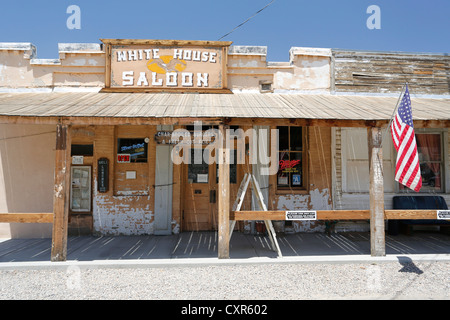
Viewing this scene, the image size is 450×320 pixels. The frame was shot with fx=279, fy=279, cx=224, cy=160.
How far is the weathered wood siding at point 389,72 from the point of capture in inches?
298

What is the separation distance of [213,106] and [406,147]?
140 inches

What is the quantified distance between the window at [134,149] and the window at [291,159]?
372cm

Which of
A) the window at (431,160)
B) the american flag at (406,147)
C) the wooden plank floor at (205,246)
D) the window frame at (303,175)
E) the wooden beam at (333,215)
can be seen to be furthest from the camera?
the window at (431,160)

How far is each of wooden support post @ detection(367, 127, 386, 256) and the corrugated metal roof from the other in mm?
499

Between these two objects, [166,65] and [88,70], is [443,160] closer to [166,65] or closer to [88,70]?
[166,65]

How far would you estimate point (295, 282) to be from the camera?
168 inches

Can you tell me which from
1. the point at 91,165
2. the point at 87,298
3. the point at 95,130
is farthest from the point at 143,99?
the point at 87,298

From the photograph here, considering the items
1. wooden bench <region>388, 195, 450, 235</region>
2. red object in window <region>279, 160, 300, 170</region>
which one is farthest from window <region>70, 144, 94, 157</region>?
wooden bench <region>388, 195, 450, 235</region>

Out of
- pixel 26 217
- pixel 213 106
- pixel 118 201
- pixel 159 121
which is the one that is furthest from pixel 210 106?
pixel 26 217

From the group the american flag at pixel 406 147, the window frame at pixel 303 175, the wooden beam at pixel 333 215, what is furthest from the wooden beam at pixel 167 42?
the wooden beam at pixel 333 215

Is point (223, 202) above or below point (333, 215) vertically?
above

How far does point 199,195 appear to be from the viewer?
7.70 meters

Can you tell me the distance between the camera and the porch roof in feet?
16.6

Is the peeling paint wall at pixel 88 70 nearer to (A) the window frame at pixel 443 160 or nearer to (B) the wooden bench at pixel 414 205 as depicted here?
(A) the window frame at pixel 443 160
